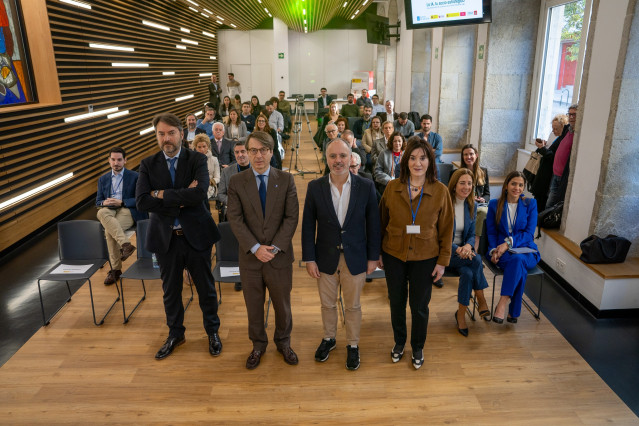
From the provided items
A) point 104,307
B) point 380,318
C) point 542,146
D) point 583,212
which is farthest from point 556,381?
point 104,307

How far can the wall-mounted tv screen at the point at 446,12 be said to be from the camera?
628 centimetres

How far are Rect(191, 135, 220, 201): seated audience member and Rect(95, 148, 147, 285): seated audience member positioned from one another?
0.99 meters

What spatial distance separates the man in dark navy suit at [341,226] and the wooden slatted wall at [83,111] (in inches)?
178

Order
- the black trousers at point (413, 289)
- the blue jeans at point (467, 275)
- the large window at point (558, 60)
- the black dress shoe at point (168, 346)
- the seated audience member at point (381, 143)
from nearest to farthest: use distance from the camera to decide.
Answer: the black trousers at point (413, 289) → the black dress shoe at point (168, 346) → the blue jeans at point (467, 275) → the large window at point (558, 60) → the seated audience member at point (381, 143)

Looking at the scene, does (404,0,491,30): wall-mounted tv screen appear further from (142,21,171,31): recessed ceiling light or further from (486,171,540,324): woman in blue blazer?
(142,21,171,31): recessed ceiling light

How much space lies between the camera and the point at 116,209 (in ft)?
16.5

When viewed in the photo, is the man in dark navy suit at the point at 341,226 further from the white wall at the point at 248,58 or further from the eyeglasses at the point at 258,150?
the white wall at the point at 248,58

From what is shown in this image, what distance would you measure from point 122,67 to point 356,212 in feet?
27.7

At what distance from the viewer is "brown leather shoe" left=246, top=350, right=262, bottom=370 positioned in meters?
3.41

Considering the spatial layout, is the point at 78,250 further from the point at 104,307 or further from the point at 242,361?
the point at 242,361

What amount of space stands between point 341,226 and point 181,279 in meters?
1.41

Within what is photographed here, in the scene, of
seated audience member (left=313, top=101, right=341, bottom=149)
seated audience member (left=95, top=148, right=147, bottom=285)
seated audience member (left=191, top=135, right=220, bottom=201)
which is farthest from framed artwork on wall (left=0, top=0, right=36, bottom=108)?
seated audience member (left=313, top=101, right=341, bottom=149)

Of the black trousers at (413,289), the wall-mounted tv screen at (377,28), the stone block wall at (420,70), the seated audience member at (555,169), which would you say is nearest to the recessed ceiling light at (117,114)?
the stone block wall at (420,70)

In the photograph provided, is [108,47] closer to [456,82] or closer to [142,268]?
[142,268]
